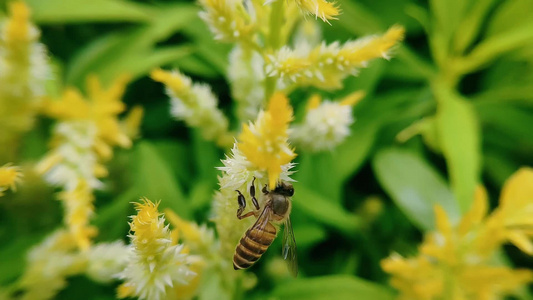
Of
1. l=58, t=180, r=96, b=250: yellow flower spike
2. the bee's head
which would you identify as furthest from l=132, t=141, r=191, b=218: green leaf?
the bee's head

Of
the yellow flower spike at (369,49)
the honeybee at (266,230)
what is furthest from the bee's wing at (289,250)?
the yellow flower spike at (369,49)

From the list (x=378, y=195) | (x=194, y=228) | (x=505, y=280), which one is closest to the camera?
(x=194, y=228)

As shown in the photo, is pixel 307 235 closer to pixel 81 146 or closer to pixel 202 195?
pixel 202 195

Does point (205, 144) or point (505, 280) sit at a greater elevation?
point (205, 144)

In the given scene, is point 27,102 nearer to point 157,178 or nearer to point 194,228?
point 157,178

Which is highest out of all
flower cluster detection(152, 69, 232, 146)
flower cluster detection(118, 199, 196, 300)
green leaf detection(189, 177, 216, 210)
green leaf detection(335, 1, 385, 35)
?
green leaf detection(335, 1, 385, 35)

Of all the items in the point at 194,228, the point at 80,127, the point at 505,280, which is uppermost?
the point at 80,127

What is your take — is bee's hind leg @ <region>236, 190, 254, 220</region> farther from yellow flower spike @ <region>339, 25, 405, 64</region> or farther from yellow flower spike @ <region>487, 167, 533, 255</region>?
yellow flower spike @ <region>487, 167, 533, 255</region>

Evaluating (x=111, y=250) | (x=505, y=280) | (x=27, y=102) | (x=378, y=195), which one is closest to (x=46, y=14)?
(x=27, y=102)
